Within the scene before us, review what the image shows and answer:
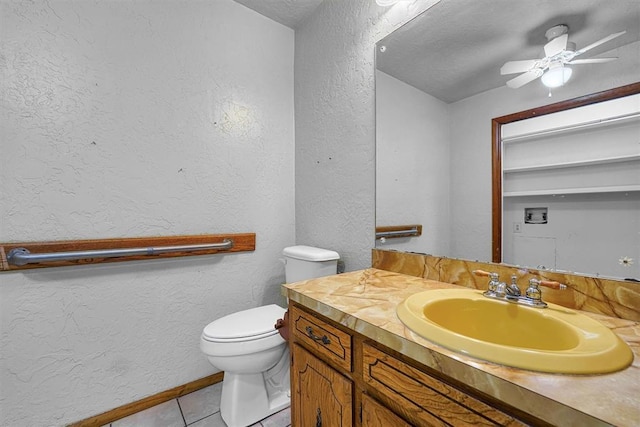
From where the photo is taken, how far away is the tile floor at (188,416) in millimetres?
1308

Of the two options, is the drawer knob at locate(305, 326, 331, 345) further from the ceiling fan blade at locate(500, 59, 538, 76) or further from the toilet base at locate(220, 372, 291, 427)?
the ceiling fan blade at locate(500, 59, 538, 76)

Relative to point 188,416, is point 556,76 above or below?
above

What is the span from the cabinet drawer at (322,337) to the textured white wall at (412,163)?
58 centimetres

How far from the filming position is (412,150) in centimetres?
126

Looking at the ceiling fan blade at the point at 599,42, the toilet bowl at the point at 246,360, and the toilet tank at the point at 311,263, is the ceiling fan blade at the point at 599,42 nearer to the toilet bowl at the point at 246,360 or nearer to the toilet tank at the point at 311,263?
the toilet tank at the point at 311,263

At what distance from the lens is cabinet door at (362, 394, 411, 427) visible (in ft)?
2.13

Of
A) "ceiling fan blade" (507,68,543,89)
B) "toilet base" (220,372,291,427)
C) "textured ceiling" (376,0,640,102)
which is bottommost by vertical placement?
"toilet base" (220,372,291,427)

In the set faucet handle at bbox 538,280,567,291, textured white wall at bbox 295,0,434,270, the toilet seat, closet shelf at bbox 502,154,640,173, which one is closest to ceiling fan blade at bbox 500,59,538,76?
closet shelf at bbox 502,154,640,173

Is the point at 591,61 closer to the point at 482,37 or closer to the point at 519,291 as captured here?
the point at 482,37

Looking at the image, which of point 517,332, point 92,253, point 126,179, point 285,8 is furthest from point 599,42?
point 92,253

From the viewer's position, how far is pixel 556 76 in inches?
32.3

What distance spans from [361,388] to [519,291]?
56 cm

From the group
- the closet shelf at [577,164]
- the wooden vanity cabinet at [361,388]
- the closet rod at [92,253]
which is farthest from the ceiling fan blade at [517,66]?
the closet rod at [92,253]

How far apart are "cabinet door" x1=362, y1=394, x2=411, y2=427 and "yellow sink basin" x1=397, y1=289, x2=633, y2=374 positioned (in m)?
0.23
